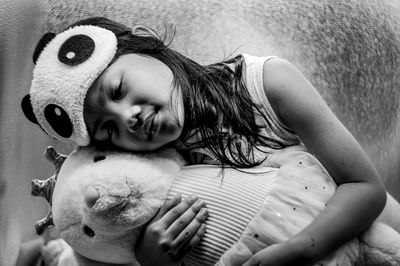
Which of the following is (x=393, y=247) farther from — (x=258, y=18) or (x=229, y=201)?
(x=258, y=18)

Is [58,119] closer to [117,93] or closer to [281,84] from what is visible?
[117,93]

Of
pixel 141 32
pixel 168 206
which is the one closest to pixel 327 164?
pixel 168 206

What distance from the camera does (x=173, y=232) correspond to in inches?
27.8

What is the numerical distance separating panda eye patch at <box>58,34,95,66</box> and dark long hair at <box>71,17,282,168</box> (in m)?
0.04

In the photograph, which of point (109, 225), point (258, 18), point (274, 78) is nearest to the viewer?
point (109, 225)

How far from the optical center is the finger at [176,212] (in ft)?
2.33

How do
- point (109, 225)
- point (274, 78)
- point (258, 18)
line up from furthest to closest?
point (258, 18) < point (274, 78) < point (109, 225)

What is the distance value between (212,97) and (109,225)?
225 mm

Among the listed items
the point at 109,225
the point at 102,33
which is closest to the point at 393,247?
the point at 109,225

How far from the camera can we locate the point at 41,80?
76 centimetres

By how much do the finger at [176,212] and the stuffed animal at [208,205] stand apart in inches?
0.5

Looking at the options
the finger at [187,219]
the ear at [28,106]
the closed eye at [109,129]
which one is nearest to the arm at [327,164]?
the finger at [187,219]

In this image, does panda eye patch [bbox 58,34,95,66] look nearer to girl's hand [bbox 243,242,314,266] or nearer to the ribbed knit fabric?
the ribbed knit fabric

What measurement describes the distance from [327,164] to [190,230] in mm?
189
